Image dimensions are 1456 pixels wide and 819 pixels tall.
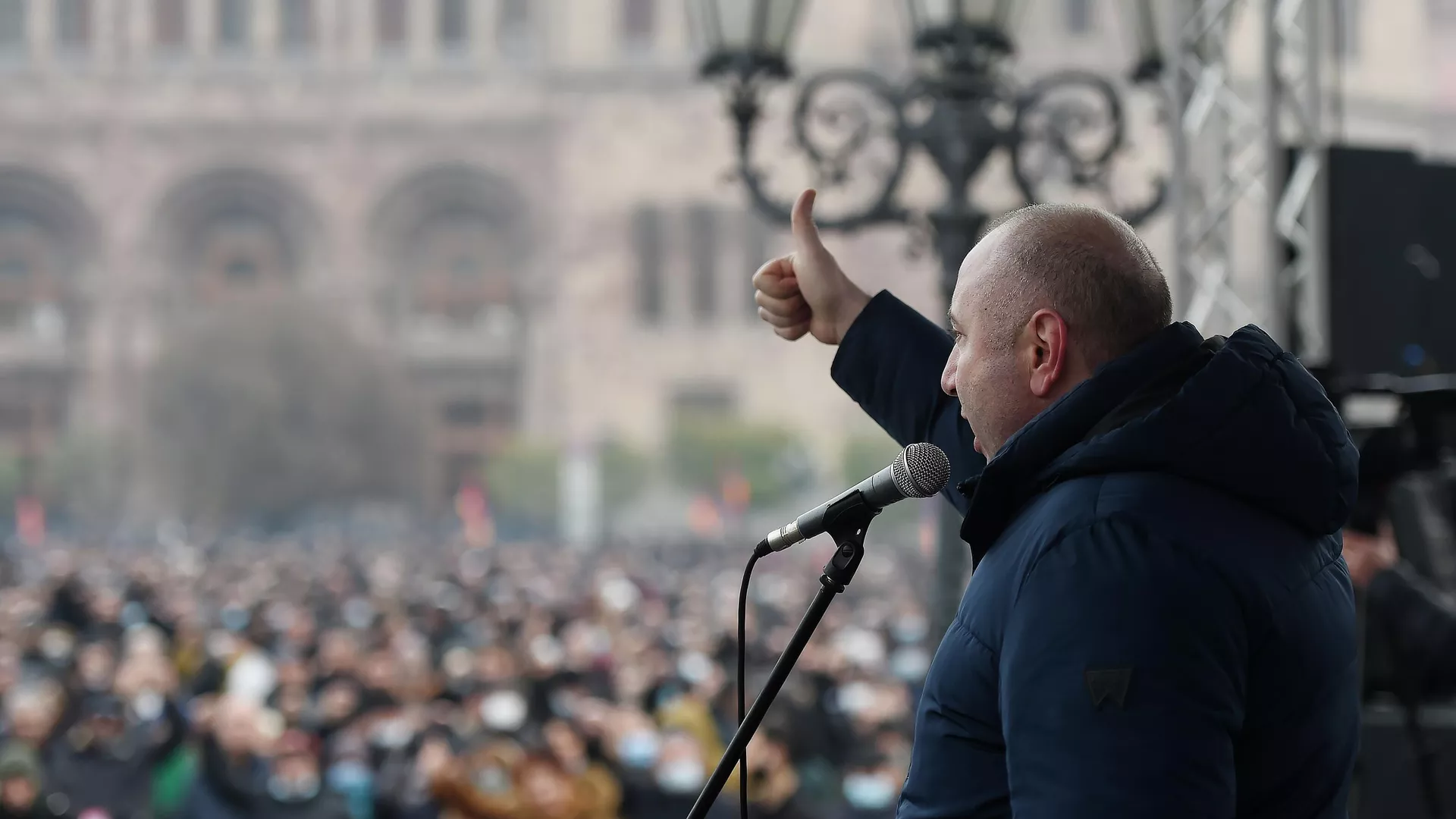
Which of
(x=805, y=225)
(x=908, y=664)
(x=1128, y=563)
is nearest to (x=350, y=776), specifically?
(x=805, y=225)

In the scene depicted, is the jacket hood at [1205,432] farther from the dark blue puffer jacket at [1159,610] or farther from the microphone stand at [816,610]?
the microphone stand at [816,610]

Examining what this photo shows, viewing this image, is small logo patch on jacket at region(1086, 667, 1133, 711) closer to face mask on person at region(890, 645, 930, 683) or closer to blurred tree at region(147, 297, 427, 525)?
face mask on person at region(890, 645, 930, 683)

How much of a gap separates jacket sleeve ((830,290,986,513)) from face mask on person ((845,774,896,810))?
19.0 feet

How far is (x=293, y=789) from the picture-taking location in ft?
22.6

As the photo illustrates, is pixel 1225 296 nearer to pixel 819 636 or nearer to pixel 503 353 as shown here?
pixel 819 636

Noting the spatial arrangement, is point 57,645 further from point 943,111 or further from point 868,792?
point 943,111

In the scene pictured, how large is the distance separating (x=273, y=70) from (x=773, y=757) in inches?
1330

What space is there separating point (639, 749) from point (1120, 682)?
21.7 ft

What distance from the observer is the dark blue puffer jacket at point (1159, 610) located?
3.84ft

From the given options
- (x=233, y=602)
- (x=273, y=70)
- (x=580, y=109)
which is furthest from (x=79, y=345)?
(x=233, y=602)

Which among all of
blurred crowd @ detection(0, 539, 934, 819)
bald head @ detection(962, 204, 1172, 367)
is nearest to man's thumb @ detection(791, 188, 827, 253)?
bald head @ detection(962, 204, 1172, 367)

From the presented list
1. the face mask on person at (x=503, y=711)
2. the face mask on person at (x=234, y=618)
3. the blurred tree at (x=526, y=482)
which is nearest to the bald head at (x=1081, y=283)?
the face mask on person at (x=503, y=711)

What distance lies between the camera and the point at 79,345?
3700 cm

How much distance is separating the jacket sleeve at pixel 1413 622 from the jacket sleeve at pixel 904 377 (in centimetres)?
211
